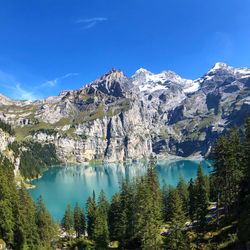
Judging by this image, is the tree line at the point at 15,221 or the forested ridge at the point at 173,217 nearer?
the forested ridge at the point at 173,217

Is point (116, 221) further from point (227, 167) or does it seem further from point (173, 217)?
point (227, 167)

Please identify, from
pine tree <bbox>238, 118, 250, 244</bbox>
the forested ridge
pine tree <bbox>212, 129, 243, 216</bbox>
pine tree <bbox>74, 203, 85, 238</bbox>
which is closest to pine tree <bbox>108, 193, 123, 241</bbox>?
the forested ridge

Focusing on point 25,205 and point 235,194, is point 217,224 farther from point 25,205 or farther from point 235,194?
point 25,205

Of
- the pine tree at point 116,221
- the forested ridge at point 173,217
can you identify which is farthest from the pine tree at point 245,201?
the pine tree at point 116,221

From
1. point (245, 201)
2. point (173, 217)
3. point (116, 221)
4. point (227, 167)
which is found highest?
point (227, 167)

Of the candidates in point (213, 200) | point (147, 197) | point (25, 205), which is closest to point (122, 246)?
point (147, 197)

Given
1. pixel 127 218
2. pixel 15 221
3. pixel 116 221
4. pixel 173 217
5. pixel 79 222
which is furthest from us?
pixel 79 222

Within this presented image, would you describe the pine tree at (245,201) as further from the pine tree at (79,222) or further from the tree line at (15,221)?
the pine tree at (79,222)

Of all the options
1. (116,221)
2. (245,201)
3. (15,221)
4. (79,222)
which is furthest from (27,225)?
(245,201)

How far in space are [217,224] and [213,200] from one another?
164 ft

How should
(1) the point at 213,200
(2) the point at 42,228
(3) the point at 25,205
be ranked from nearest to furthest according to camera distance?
(3) the point at 25,205 < (2) the point at 42,228 < (1) the point at 213,200

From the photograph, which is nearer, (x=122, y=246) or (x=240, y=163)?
(x=240, y=163)

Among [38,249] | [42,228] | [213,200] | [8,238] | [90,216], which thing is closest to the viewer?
[8,238]

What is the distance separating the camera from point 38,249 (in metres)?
73.9
